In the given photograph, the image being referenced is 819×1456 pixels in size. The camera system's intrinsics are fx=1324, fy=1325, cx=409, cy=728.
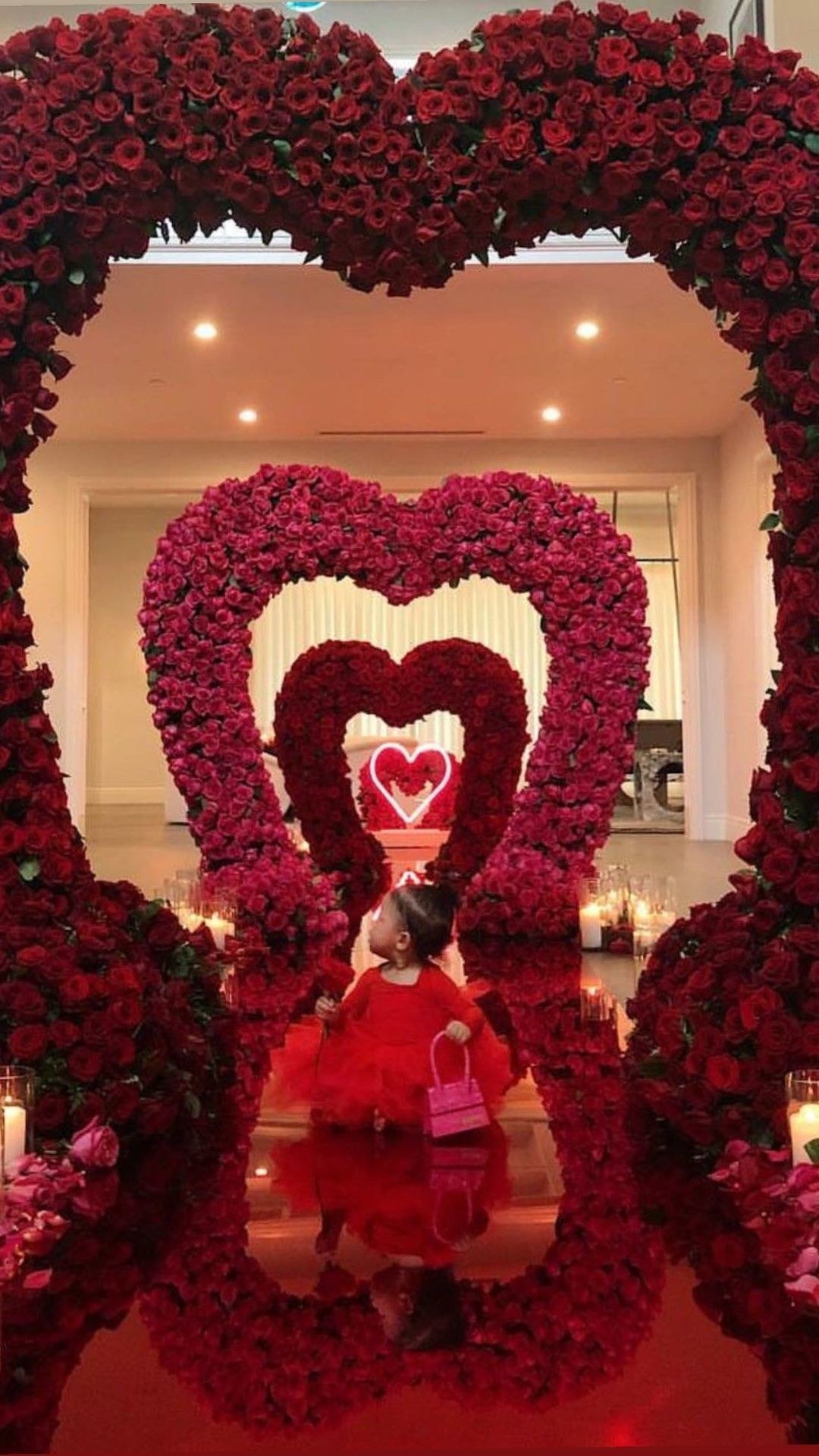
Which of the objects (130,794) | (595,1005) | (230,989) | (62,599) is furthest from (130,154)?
(130,794)

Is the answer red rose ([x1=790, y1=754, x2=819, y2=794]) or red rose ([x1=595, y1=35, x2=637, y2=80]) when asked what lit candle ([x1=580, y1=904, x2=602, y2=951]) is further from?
red rose ([x1=595, y1=35, x2=637, y2=80])

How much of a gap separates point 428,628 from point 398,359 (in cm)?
718

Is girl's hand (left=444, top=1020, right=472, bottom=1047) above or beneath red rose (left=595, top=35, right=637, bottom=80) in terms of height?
beneath

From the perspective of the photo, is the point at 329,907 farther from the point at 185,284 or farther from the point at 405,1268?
the point at 185,284

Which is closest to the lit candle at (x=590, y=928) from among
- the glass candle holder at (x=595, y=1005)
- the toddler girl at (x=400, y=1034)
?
the glass candle holder at (x=595, y=1005)

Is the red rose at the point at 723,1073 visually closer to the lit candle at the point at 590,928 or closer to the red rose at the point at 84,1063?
the red rose at the point at 84,1063

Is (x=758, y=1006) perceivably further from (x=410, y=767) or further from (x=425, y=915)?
(x=410, y=767)

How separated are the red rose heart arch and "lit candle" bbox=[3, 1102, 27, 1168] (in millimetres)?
356

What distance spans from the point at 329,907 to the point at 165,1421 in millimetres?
3991

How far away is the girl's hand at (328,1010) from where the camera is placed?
2.43 meters

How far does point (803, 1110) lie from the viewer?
70.7 inches

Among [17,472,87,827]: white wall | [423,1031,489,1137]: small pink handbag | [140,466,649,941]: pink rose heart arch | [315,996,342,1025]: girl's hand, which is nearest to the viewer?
[423,1031,489,1137]: small pink handbag

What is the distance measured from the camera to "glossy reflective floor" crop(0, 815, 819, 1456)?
127cm

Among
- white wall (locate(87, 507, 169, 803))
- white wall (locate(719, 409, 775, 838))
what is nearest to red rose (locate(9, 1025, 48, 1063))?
white wall (locate(719, 409, 775, 838))
